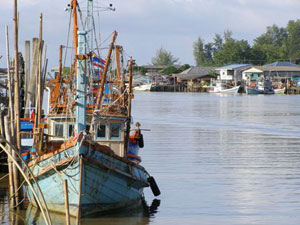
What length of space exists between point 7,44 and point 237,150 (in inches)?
806

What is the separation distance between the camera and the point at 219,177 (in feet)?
92.8

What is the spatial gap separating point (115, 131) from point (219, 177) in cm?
792

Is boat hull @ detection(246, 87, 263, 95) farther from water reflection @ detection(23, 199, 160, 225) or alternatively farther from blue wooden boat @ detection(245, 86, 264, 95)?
water reflection @ detection(23, 199, 160, 225)

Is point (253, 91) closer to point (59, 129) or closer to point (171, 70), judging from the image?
point (171, 70)

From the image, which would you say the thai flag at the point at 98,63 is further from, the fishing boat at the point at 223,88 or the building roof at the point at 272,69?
the building roof at the point at 272,69

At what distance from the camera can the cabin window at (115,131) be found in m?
21.5

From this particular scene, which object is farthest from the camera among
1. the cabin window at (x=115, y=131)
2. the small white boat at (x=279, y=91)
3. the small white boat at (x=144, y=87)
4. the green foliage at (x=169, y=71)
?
the green foliage at (x=169, y=71)

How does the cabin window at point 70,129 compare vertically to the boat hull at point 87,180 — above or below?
above

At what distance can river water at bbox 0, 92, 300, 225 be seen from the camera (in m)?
20.9

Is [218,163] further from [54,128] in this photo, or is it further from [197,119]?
[197,119]

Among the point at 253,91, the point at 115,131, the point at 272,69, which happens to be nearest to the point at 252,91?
the point at 253,91

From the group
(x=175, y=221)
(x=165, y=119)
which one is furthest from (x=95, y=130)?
(x=165, y=119)

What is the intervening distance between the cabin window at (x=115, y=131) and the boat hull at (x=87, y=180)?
125cm

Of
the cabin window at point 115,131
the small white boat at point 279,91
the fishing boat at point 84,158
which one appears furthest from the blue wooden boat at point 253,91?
the cabin window at point 115,131
